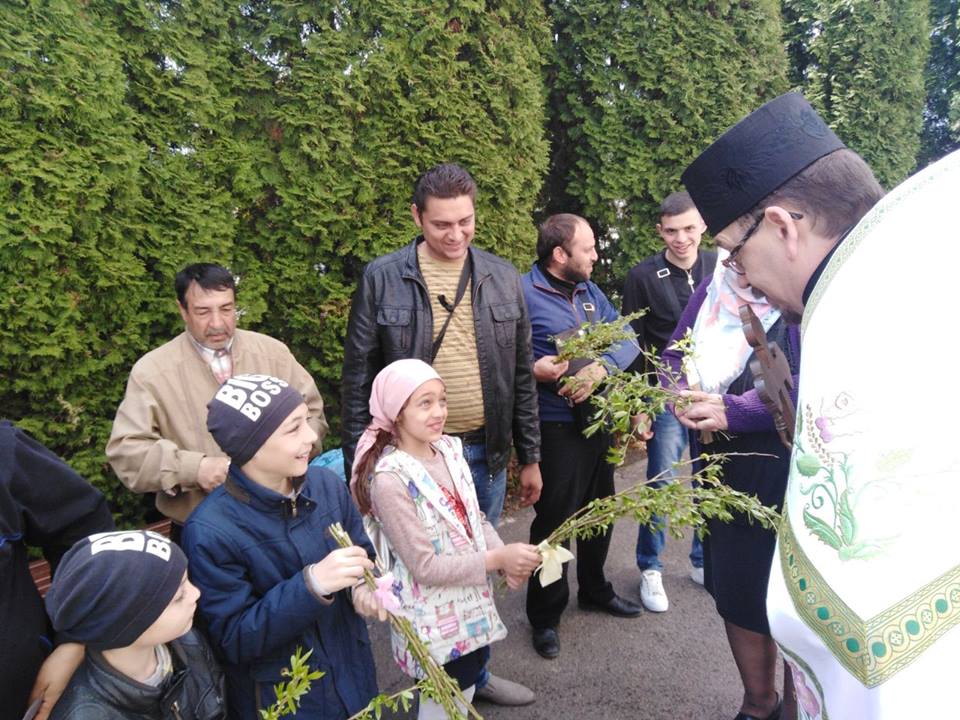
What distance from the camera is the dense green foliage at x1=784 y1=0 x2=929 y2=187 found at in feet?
31.0

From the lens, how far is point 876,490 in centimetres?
83

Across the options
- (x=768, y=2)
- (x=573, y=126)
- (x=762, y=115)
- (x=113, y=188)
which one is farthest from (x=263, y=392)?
(x=768, y=2)

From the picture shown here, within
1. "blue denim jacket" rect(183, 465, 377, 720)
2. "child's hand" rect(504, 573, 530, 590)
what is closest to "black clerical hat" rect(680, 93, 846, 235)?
"child's hand" rect(504, 573, 530, 590)

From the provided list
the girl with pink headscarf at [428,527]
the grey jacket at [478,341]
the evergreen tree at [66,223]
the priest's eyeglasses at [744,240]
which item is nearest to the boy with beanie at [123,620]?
the girl with pink headscarf at [428,527]

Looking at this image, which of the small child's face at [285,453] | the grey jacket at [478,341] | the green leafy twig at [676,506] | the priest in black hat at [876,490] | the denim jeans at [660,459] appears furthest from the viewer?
the denim jeans at [660,459]

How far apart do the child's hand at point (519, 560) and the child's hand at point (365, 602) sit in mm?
487

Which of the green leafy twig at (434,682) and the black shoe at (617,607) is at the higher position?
the green leafy twig at (434,682)

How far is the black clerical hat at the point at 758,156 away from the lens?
160 centimetres

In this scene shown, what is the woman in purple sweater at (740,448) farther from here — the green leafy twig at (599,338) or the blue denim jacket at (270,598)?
the blue denim jacket at (270,598)

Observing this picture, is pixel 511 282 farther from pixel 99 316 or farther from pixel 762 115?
pixel 99 316

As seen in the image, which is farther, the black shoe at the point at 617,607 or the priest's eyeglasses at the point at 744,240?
the black shoe at the point at 617,607

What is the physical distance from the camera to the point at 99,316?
3393 mm

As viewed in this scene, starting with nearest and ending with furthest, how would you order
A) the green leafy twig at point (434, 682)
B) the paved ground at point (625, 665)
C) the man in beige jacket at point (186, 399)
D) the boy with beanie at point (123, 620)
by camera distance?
the green leafy twig at point (434, 682) < the boy with beanie at point (123, 620) < the man in beige jacket at point (186, 399) < the paved ground at point (625, 665)

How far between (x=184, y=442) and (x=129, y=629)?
1332 mm
